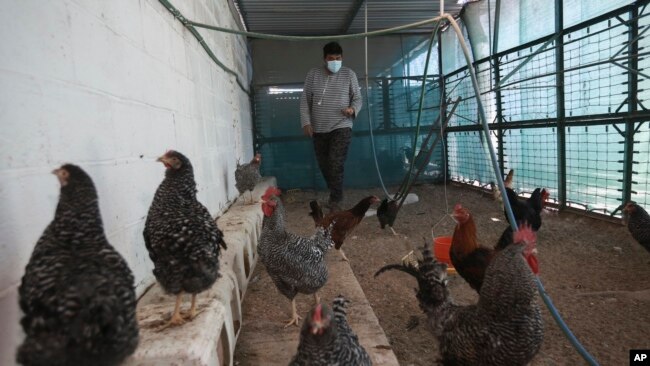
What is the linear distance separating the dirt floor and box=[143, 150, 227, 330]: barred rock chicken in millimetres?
944

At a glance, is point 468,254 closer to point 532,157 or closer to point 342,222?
point 342,222

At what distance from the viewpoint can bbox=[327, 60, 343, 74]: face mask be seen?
480cm

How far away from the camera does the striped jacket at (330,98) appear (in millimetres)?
4824

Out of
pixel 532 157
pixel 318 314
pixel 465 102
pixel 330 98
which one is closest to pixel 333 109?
pixel 330 98

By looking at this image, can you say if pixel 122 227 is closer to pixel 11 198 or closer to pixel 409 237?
pixel 11 198

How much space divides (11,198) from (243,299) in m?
2.13

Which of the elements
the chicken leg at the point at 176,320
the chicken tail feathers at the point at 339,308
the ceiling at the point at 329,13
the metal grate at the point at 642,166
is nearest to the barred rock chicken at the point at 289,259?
the chicken tail feathers at the point at 339,308

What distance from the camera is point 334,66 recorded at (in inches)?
190

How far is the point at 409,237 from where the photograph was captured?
191 inches

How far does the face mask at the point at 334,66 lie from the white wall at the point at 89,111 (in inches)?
83.2

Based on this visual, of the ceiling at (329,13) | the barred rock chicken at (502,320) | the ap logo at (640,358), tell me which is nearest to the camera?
the barred rock chicken at (502,320)

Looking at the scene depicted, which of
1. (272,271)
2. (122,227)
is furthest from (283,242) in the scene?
(122,227)

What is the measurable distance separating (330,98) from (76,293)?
13.8ft

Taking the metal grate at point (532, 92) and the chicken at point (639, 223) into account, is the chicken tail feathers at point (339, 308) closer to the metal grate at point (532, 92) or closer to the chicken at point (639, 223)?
the chicken at point (639, 223)
